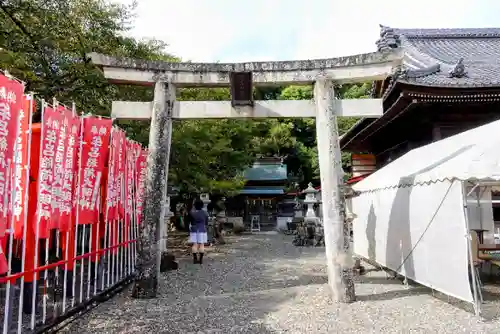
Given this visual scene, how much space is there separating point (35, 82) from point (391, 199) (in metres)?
7.94

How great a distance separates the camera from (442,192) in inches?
234

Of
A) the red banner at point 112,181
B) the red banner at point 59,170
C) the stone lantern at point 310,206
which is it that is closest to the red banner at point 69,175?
the red banner at point 59,170

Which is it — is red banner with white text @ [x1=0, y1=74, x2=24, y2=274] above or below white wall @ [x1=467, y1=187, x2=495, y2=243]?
above

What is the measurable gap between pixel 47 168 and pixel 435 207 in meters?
5.59

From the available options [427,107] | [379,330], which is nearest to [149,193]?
[379,330]

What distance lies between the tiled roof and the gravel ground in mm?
4917

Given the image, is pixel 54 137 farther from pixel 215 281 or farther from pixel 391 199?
pixel 391 199

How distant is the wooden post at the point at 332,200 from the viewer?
6.53 metres

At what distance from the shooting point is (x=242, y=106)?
24.4ft

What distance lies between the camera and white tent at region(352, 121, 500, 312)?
5422 millimetres

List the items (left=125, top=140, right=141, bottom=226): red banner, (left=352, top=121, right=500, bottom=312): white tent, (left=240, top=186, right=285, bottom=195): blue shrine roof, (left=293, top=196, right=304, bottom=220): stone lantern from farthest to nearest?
(left=240, top=186, right=285, bottom=195): blue shrine roof < (left=293, top=196, right=304, bottom=220): stone lantern < (left=125, top=140, right=141, bottom=226): red banner < (left=352, top=121, right=500, bottom=312): white tent

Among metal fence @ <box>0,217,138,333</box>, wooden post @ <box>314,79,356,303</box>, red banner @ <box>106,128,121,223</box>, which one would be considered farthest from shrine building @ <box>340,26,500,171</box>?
metal fence @ <box>0,217,138,333</box>

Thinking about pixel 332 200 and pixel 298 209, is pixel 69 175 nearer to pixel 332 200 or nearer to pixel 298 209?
pixel 332 200

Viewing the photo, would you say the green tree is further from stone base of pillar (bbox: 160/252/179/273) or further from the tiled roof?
the tiled roof
